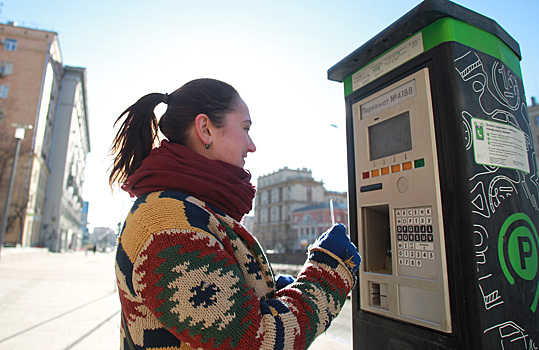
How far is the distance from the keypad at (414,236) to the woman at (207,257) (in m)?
0.47

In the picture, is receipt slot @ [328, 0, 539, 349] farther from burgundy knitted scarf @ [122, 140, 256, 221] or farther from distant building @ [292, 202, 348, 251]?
distant building @ [292, 202, 348, 251]

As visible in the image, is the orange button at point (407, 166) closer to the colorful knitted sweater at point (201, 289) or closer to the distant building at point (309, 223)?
the colorful knitted sweater at point (201, 289)

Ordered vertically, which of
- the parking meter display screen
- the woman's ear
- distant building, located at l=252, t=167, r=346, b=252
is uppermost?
distant building, located at l=252, t=167, r=346, b=252

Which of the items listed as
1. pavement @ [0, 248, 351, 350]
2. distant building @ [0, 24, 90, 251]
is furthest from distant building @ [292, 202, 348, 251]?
pavement @ [0, 248, 351, 350]

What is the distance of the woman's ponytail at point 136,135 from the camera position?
4.55ft

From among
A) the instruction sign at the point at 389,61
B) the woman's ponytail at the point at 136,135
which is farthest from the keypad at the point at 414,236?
the woman's ponytail at the point at 136,135

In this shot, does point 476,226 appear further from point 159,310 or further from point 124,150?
point 124,150

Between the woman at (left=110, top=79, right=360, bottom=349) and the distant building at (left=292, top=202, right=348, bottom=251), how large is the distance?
49775 millimetres

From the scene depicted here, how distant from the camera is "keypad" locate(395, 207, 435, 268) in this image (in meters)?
1.43

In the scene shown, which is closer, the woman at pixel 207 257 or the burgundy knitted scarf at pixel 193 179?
the woman at pixel 207 257

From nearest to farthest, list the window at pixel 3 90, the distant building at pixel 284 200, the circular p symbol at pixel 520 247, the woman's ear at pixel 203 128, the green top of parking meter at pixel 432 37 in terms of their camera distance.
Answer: the woman's ear at pixel 203 128 < the circular p symbol at pixel 520 247 < the green top of parking meter at pixel 432 37 < the window at pixel 3 90 < the distant building at pixel 284 200

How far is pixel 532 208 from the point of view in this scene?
4.79 feet

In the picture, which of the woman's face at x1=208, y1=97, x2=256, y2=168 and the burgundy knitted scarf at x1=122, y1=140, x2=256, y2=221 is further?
the woman's face at x1=208, y1=97, x2=256, y2=168

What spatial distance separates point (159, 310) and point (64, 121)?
141ft
